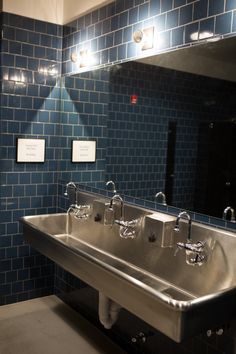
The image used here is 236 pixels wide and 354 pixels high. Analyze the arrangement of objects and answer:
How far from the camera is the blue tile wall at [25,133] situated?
10.2ft

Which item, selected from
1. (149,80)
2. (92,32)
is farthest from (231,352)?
(92,32)

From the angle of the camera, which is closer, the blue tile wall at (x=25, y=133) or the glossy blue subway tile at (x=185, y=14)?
the glossy blue subway tile at (x=185, y=14)

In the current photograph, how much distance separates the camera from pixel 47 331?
2.92 m

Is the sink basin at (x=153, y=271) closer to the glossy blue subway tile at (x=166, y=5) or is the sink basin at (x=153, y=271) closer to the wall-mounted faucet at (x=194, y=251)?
the wall-mounted faucet at (x=194, y=251)

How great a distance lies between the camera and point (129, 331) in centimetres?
261

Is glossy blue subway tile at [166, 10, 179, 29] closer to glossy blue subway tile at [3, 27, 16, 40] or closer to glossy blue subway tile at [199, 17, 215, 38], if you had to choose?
glossy blue subway tile at [199, 17, 215, 38]

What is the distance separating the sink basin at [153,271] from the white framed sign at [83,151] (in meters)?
0.51

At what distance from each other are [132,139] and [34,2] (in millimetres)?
1515

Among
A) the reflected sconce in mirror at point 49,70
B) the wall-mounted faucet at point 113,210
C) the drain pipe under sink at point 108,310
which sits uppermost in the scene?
the reflected sconce in mirror at point 49,70

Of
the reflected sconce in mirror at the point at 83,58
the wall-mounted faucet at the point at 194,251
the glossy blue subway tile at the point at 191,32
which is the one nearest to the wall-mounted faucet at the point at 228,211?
the wall-mounted faucet at the point at 194,251

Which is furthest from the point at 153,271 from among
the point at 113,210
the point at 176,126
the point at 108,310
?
the point at 176,126

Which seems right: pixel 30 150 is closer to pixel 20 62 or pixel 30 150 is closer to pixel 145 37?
pixel 20 62

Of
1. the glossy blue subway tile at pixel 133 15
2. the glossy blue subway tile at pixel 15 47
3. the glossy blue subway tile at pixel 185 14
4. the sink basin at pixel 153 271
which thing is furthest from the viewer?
the glossy blue subway tile at pixel 15 47

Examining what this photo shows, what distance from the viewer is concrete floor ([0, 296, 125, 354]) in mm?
2695
